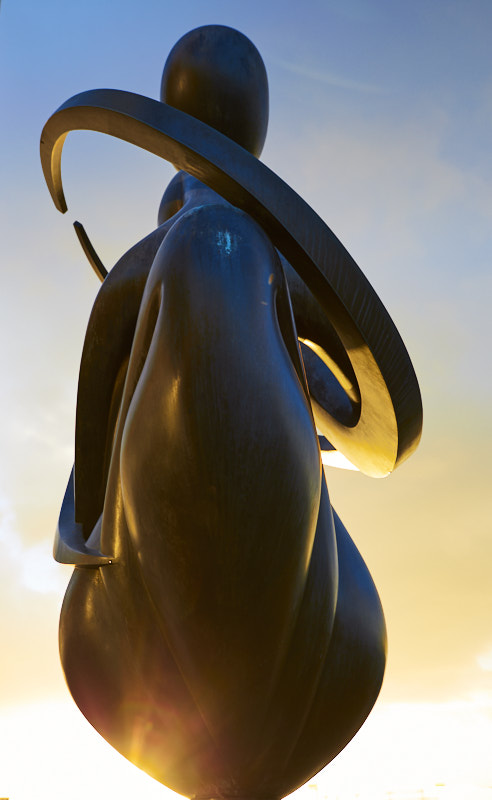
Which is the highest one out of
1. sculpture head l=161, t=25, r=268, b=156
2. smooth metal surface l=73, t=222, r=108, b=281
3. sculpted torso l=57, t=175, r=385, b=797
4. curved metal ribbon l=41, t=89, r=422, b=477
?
sculpture head l=161, t=25, r=268, b=156

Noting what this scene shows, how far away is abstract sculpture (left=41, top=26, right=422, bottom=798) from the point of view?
4.52m

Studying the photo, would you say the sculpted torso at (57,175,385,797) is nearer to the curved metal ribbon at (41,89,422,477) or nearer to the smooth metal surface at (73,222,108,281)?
the curved metal ribbon at (41,89,422,477)

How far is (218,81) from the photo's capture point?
6.35 meters

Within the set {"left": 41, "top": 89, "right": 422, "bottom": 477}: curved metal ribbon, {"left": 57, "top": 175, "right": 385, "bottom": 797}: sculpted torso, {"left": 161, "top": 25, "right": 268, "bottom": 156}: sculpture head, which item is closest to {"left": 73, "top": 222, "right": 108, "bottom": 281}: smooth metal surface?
{"left": 161, "top": 25, "right": 268, "bottom": 156}: sculpture head

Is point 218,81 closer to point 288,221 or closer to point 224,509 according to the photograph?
point 288,221

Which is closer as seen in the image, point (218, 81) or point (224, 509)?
point (224, 509)

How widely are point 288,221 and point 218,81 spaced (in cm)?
193

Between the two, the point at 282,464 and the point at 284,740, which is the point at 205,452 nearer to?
the point at 282,464

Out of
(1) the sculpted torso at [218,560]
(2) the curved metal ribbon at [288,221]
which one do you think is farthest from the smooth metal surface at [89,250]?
(1) the sculpted torso at [218,560]

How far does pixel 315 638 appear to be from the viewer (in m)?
4.89

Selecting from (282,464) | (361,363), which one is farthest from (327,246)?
(282,464)

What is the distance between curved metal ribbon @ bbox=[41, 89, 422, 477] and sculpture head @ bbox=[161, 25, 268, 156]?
4.24 feet

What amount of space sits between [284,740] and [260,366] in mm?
2048

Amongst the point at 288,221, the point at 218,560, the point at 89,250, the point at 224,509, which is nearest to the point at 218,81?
the point at 89,250
